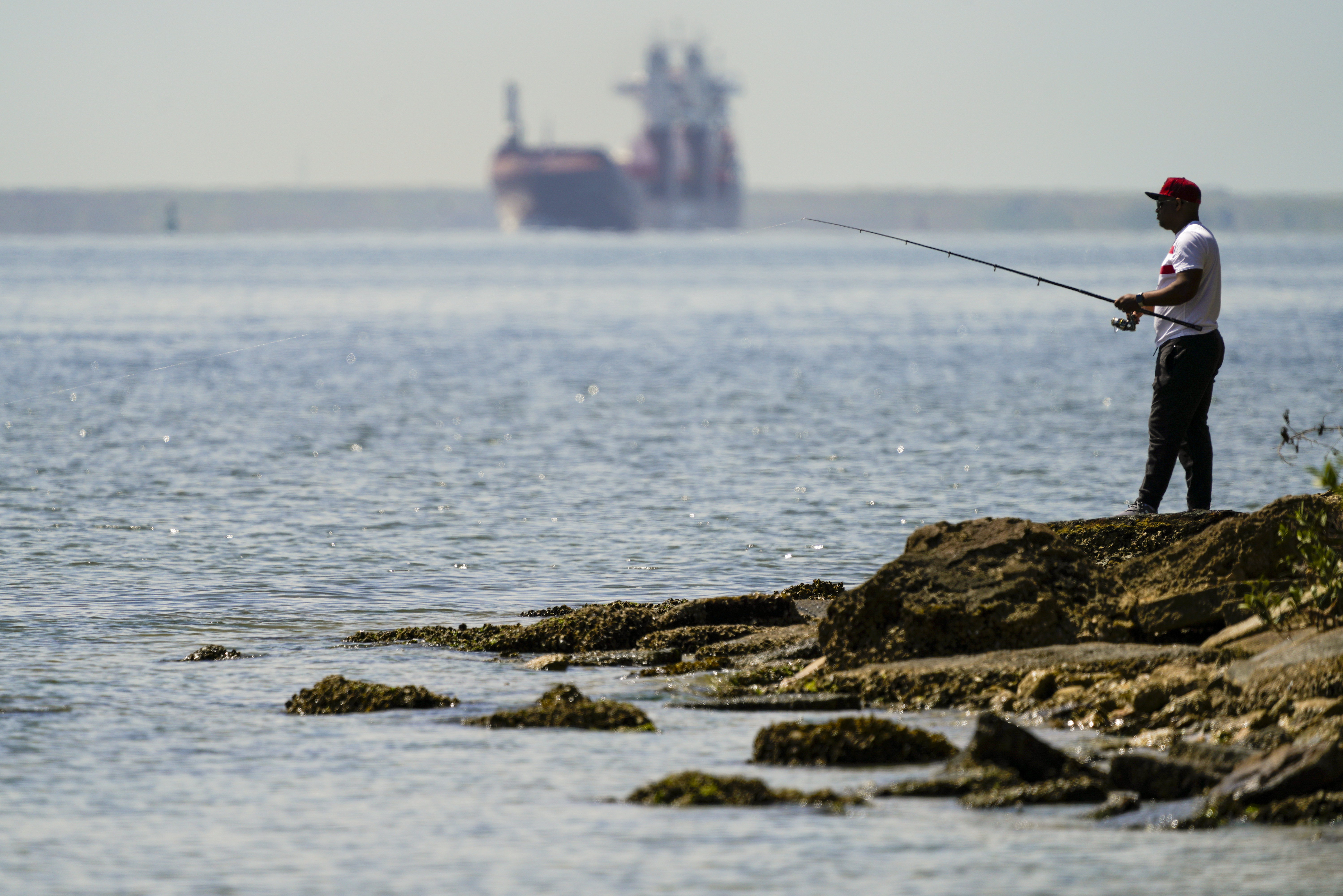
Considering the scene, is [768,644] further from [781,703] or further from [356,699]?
[356,699]

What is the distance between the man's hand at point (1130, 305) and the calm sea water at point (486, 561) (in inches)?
108

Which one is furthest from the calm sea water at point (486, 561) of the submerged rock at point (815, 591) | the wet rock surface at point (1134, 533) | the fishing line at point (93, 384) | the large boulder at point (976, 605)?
the wet rock surface at point (1134, 533)

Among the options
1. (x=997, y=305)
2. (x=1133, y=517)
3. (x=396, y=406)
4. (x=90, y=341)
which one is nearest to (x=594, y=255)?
(x=997, y=305)

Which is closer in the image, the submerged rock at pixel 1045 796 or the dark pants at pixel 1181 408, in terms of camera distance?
the submerged rock at pixel 1045 796

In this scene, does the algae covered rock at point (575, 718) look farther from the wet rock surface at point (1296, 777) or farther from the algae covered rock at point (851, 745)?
the wet rock surface at point (1296, 777)

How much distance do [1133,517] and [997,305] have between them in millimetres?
57236

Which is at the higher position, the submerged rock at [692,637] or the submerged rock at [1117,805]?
the submerged rock at [1117,805]

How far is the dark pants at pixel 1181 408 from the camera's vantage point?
949cm

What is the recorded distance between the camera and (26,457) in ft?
65.5

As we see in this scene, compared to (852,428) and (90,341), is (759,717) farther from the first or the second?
(90,341)

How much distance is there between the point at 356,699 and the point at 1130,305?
4252 millimetres

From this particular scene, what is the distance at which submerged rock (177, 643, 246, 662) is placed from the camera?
29.5ft

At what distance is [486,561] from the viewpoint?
41.5 ft

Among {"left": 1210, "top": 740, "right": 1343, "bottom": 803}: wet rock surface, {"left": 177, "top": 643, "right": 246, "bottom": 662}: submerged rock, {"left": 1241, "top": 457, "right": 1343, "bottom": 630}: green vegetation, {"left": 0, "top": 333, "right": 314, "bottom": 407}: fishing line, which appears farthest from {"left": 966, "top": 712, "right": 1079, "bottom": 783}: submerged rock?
{"left": 0, "top": 333, "right": 314, "bottom": 407}: fishing line
